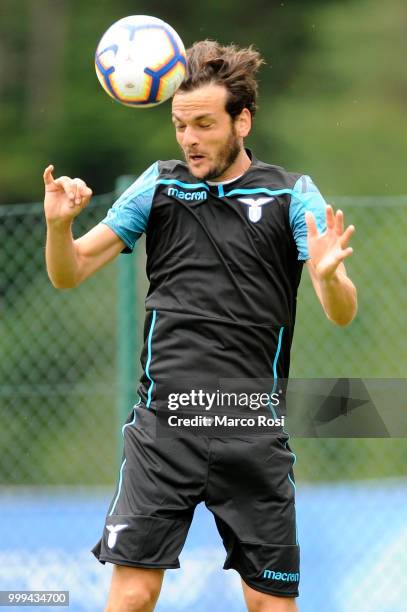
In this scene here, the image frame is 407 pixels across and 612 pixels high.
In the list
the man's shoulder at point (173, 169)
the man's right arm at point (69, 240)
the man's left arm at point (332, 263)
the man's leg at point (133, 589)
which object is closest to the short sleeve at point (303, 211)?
the man's left arm at point (332, 263)

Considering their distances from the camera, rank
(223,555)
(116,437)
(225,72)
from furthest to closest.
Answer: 1. (116,437)
2. (223,555)
3. (225,72)

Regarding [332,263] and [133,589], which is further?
[133,589]

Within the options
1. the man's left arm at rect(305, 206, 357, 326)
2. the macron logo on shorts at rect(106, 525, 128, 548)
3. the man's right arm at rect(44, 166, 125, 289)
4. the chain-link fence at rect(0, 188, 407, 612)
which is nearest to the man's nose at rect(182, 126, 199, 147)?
the man's right arm at rect(44, 166, 125, 289)

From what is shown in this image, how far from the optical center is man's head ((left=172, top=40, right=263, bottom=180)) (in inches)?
155

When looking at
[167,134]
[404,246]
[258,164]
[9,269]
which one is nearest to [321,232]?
[258,164]

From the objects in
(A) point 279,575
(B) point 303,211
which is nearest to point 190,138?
(B) point 303,211

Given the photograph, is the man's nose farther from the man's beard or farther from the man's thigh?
the man's thigh

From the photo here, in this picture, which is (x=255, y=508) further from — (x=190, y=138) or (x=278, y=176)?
(x=190, y=138)

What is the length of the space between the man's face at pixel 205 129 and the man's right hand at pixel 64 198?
1.30 feet

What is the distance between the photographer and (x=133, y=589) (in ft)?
12.4

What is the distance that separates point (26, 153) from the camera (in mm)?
12680

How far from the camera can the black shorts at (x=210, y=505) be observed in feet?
12.5

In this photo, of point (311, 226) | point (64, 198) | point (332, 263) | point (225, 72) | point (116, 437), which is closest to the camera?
point (332, 263)

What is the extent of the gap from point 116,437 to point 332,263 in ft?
10.1
